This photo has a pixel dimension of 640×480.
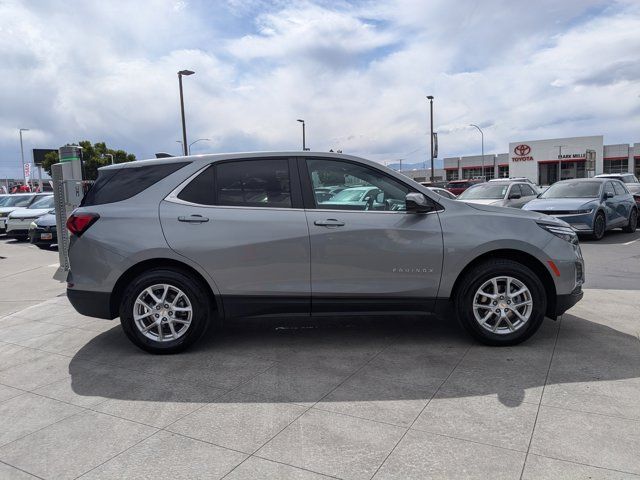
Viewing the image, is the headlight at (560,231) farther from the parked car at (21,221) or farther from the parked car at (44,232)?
the parked car at (21,221)

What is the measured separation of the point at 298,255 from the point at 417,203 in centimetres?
110

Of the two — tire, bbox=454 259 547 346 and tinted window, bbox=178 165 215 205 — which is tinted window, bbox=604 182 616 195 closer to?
tire, bbox=454 259 547 346

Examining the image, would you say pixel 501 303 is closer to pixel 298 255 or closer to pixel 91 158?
pixel 298 255

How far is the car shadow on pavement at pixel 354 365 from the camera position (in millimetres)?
3633

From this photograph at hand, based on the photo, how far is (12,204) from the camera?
19.5 meters

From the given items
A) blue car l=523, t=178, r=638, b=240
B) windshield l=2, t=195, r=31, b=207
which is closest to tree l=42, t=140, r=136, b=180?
windshield l=2, t=195, r=31, b=207

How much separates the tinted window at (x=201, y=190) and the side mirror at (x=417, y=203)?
1702 millimetres

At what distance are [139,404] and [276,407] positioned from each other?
97cm

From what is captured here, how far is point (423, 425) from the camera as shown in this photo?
311 centimetres

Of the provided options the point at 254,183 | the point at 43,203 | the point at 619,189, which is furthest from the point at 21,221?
the point at 619,189

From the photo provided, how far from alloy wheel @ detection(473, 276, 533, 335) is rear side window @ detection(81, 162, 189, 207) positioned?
2.90 metres

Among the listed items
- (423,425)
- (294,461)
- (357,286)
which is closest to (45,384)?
(294,461)

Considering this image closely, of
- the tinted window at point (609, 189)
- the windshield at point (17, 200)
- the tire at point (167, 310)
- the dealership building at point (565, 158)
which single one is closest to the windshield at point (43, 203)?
the windshield at point (17, 200)

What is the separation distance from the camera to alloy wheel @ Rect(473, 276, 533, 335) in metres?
4.38
